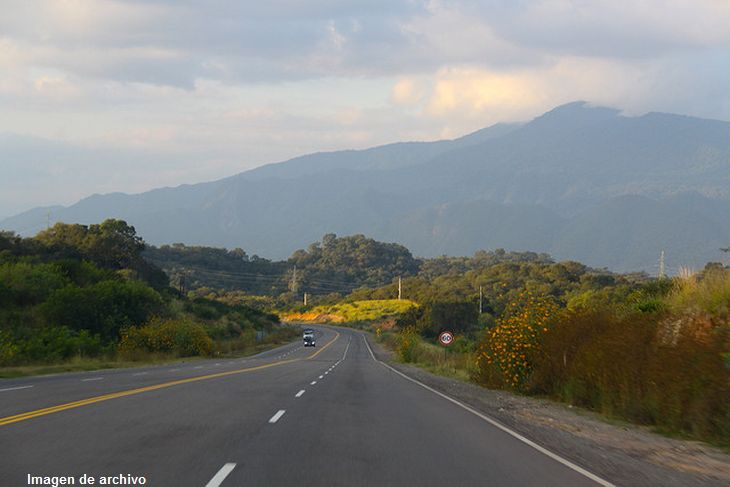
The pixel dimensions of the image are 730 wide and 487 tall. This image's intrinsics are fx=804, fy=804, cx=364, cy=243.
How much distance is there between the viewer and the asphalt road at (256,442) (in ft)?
30.1

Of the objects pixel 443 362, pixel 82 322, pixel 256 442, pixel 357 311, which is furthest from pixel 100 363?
pixel 357 311

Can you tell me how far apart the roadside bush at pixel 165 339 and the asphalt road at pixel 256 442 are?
30.3 m

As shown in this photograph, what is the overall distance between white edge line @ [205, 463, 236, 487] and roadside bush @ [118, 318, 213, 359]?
3774 centimetres

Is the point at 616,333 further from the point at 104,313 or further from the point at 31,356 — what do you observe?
the point at 104,313

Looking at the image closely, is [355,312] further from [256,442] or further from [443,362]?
[256,442]

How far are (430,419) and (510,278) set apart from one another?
410 ft

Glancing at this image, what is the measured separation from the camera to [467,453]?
37.0 ft

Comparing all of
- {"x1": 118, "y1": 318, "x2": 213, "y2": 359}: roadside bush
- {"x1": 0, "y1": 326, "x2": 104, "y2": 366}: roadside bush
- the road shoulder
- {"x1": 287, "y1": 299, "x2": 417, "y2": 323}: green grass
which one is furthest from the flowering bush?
{"x1": 287, "y1": 299, "x2": 417, "y2": 323}: green grass

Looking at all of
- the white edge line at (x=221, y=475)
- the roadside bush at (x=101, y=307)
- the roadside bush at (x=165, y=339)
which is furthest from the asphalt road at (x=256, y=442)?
the roadside bush at (x=165, y=339)

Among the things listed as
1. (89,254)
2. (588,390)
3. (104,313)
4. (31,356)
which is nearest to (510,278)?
(89,254)

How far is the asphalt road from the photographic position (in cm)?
918

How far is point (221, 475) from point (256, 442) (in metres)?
2.55

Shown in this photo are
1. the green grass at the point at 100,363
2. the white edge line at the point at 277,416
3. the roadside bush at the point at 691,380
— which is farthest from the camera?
the green grass at the point at 100,363

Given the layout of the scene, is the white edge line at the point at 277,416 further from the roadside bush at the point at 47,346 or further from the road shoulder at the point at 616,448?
the roadside bush at the point at 47,346
